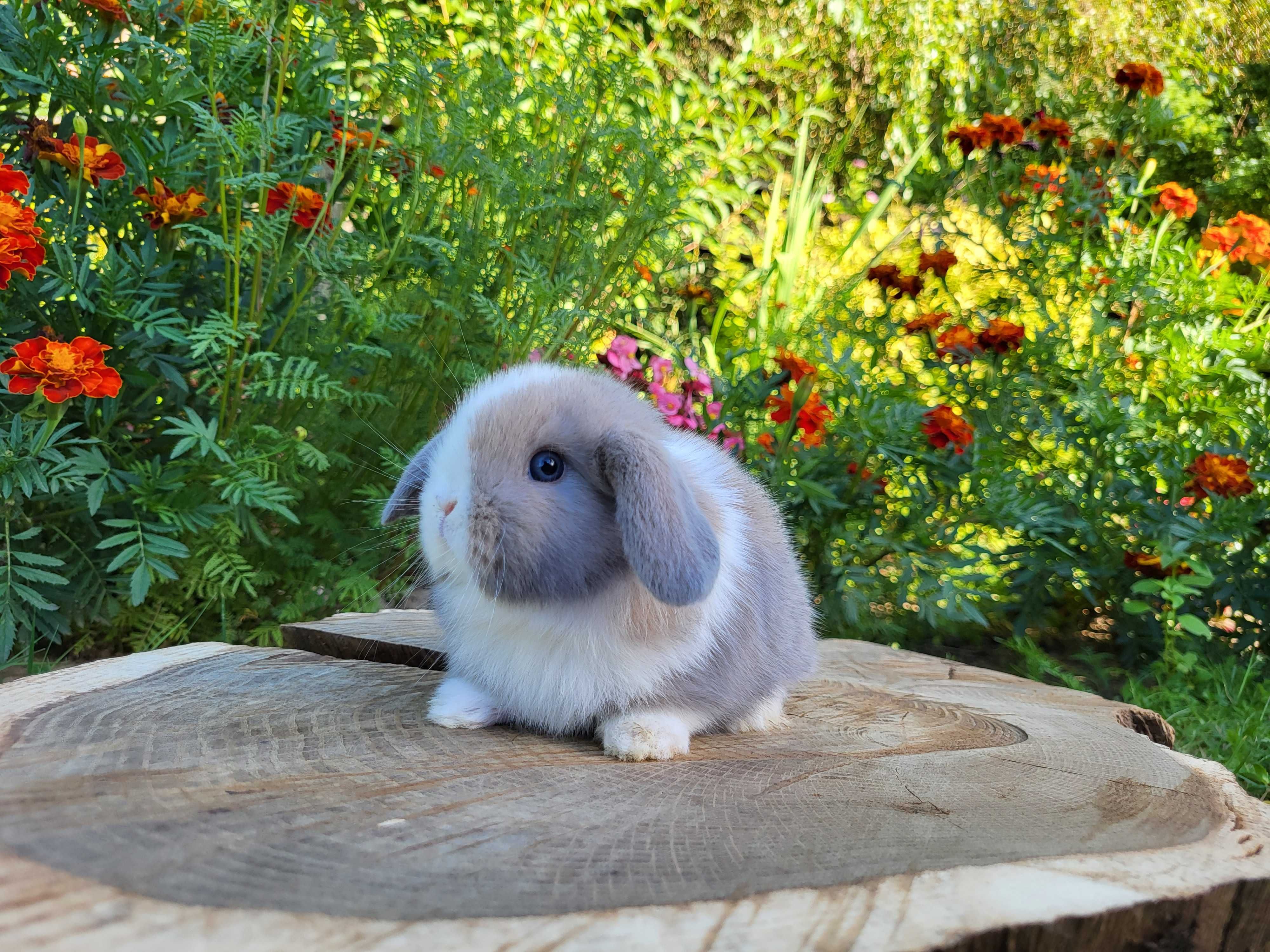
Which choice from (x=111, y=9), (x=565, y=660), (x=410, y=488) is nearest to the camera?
(x=565, y=660)

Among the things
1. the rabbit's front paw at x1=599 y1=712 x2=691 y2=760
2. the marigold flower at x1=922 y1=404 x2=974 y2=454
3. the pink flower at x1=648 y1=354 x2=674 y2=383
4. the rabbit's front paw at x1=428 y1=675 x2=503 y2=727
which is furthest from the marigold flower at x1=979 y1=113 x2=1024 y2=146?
the rabbit's front paw at x1=428 y1=675 x2=503 y2=727

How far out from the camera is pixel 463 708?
70.6 inches

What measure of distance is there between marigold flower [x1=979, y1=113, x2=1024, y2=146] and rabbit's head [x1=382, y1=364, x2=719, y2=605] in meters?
2.43

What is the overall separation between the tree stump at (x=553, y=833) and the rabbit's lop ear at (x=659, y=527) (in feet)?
1.04

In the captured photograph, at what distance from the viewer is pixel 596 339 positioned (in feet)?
11.1

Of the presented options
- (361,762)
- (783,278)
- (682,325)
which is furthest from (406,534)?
(682,325)

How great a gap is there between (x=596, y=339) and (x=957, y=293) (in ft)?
11.4

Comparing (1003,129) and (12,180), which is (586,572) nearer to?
(12,180)

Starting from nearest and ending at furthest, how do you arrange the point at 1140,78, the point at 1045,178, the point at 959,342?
the point at 959,342 < the point at 1140,78 < the point at 1045,178

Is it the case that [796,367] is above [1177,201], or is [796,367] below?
below

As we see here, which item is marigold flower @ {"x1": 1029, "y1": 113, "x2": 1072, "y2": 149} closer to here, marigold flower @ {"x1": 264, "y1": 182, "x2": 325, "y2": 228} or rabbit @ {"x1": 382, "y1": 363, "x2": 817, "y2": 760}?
rabbit @ {"x1": 382, "y1": 363, "x2": 817, "y2": 760}

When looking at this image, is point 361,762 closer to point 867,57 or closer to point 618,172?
point 618,172

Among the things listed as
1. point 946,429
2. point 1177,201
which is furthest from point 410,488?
point 1177,201

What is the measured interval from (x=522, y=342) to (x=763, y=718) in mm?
1452
